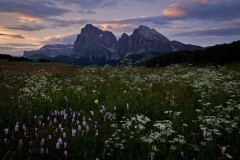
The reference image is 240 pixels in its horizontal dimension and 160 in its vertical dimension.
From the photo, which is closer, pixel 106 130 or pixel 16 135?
pixel 16 135

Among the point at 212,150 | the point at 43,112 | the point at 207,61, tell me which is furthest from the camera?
the point at 207,61

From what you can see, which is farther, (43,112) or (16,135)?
(43,112)

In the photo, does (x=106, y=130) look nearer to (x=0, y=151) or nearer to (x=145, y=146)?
(x=145, y=146)

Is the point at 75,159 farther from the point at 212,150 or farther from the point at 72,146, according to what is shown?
the point at 212,150

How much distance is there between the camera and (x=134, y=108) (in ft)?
19.9

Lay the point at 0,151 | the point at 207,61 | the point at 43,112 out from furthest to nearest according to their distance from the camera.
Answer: the point at 207,61 < the point at 43,112 < the point at 0,151

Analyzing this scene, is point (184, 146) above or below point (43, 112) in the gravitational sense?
below

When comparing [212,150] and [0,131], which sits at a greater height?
[0,131]

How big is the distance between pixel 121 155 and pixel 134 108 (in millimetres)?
2566

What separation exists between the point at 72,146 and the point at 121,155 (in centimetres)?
93

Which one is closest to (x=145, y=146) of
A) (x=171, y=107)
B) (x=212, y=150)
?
(x=212, y=150)

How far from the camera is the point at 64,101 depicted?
21.7ft

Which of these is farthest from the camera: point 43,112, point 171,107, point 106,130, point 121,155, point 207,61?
point 207,61

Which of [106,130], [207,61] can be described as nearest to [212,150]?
[106,130]
